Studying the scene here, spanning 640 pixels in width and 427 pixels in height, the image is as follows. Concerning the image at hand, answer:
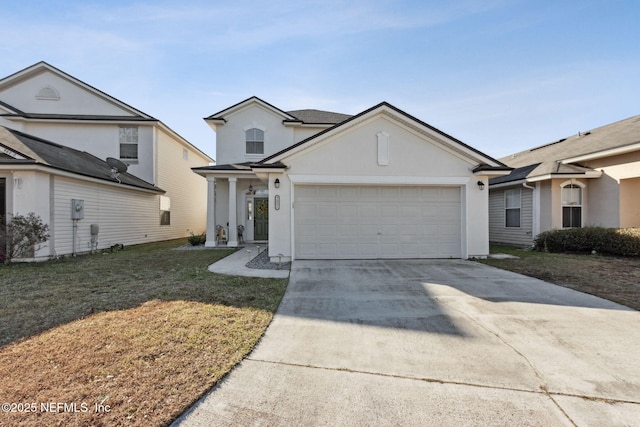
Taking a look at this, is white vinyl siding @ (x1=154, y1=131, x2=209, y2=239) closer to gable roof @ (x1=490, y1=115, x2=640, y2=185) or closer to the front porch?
the front porch

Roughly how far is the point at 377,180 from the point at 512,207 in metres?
8.20

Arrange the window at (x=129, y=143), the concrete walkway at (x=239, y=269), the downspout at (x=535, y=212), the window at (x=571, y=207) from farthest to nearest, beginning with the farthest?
the window at (x=129, y=143), the downspout at (x=535, y=212), the window at (x=571, y=207), the concrete walkway at (x=239, y=269)

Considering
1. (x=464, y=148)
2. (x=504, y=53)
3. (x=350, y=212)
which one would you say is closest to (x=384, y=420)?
(x=350, y=212)

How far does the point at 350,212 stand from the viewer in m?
9.54

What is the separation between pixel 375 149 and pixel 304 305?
5897 millimetres

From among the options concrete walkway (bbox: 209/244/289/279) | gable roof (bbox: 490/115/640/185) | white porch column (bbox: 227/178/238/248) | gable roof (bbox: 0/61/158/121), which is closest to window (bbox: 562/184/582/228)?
gable roof (bbox: 490/115/640/185)

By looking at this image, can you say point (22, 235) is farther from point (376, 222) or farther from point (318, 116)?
point (318, 116)

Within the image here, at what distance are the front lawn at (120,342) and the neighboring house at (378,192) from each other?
10.2 feet

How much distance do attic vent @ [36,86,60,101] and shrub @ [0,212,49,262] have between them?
10130 millimetres

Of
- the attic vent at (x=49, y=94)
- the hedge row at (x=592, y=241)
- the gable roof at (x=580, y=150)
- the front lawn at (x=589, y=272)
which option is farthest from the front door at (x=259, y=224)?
the attic vent at (x=49, y=94)

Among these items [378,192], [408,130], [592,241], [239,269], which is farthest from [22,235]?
[592,241]

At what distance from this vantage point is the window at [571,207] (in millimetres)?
12078

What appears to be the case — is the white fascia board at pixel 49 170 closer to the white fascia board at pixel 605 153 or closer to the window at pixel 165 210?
the window at pixel 165 210

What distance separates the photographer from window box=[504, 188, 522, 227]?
1340 cm
